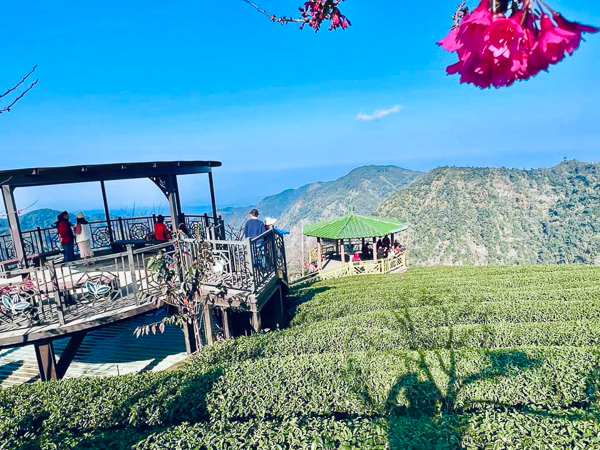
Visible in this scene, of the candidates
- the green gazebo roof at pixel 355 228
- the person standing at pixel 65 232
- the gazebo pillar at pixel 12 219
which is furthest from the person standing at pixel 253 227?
the green gazebo roof at pixel 355 228

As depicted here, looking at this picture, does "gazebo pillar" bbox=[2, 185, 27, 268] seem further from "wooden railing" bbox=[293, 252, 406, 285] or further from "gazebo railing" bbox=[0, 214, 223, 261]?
"wooden railing" bbox=[293, 252, 406, 285]

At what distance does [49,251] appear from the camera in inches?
379

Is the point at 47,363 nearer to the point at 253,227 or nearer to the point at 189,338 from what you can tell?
the point at 189,338

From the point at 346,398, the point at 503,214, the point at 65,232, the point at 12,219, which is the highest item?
the point at 12,219

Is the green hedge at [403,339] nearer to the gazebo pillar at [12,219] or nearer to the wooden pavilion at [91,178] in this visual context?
the wooden pavilion at [91,178]

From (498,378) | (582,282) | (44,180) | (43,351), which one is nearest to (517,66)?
(498,378)

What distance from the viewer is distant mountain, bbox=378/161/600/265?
49.9m

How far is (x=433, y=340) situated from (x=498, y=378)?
1.68 meters

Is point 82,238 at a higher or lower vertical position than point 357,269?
higher

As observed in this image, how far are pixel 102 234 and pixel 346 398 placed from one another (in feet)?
31.9

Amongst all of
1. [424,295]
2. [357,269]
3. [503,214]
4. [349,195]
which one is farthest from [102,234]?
[349,195]

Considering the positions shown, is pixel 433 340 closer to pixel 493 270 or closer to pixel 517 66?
pixel 517 66

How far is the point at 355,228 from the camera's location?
1593 centimetres

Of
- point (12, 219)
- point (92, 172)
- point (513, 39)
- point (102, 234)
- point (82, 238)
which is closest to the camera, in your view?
point (513, 39)
